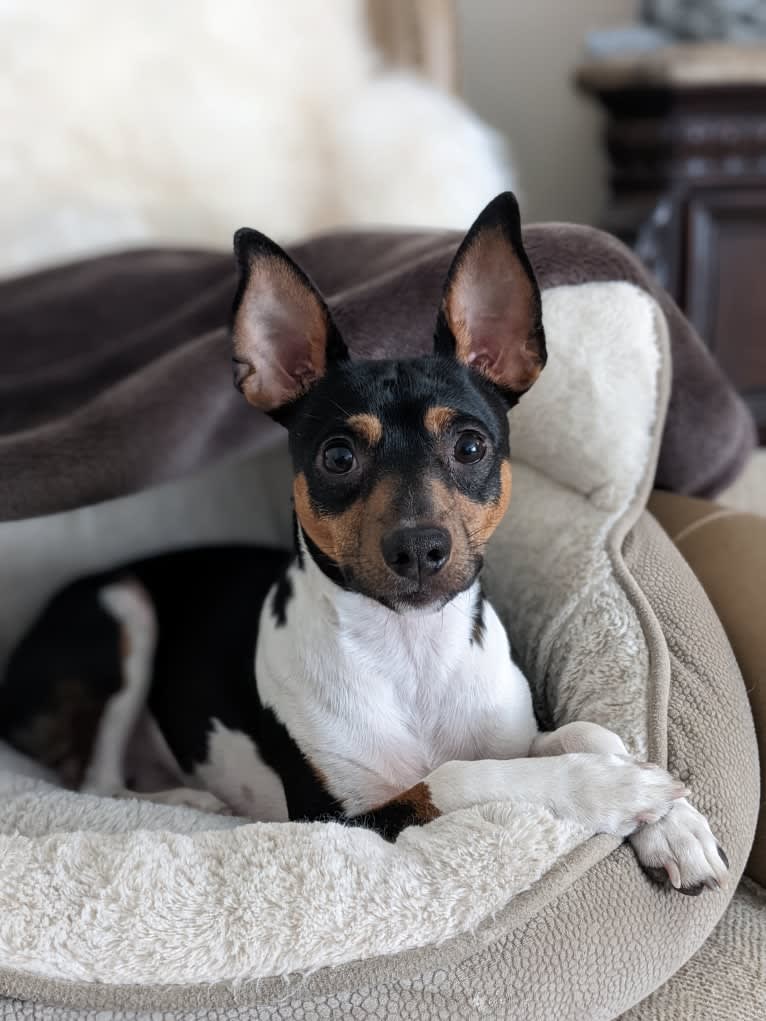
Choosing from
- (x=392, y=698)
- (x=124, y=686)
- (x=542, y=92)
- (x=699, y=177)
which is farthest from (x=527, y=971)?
(x=542, y=92)

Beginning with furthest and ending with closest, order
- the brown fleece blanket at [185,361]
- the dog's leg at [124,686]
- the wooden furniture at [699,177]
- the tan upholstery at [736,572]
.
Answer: the wooden furniture at [699,177]
the dog's leg at [124,686]
the brown fleece blanket at [185,361]
the tan upholstery at [736,572]

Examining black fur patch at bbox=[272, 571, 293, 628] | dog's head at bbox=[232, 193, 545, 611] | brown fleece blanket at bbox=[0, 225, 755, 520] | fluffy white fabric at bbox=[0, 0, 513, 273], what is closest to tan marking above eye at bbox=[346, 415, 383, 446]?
A: dog's head at bbox=[232, 193, 545, 611]

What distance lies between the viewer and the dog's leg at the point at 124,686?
1.95 m

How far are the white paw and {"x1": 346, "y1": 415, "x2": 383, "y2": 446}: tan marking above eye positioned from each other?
47 centimetres

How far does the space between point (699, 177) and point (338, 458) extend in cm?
195

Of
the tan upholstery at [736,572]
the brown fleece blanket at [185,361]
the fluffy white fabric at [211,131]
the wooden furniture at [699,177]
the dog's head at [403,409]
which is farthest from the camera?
the fluffy white fabric at [211,131]

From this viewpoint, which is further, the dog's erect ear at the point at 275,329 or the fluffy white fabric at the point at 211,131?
the fluffy white fabric at the point at 211,131

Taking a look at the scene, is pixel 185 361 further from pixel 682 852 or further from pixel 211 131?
pixel 211 131

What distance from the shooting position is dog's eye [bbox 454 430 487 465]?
141 centimetres

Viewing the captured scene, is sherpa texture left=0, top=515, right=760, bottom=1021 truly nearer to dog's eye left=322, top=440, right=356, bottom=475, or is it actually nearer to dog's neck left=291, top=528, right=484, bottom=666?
dog's neck left=291, top=528, right=484, bottom=666

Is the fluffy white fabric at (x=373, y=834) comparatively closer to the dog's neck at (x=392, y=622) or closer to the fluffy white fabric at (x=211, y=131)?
the dog's neck at (x=392, y=622)

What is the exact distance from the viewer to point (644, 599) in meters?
1.60

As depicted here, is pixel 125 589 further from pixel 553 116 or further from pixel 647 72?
pixel 553 116

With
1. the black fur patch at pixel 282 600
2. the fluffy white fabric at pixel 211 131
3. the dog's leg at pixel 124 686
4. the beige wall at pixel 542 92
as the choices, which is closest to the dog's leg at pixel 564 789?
the black fur patch at pixel 282 600
